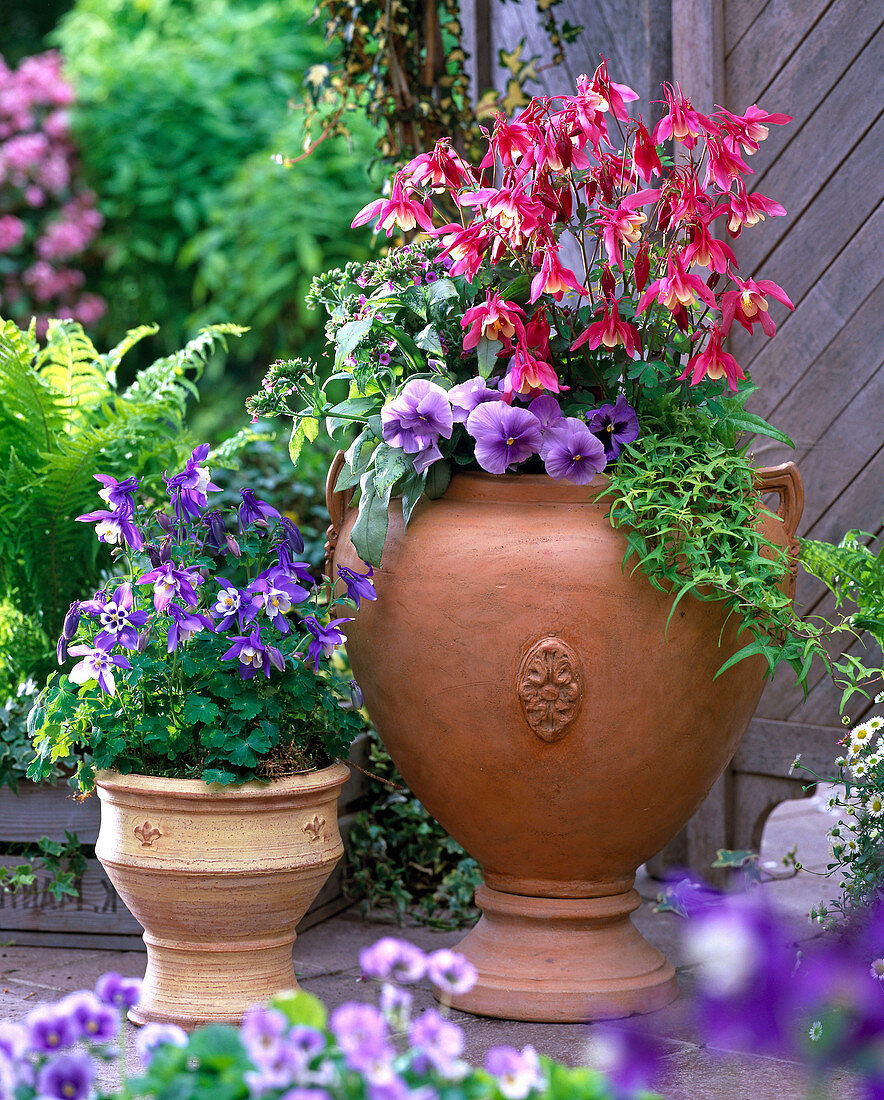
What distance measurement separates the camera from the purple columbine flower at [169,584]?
6.11 feet

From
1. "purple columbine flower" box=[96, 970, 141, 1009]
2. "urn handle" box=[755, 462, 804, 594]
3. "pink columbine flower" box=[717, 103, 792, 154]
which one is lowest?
"purple columbine flower" box=[96, 970, 141, 1009]

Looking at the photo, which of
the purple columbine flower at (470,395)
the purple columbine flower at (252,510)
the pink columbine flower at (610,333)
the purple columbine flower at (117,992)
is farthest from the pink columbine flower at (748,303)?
the purple columbine flower at (117,992)

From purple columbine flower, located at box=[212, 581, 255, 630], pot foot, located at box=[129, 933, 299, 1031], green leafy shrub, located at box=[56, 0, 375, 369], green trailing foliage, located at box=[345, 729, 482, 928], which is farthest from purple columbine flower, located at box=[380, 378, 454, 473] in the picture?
green leafy shrub, located at box=[56, 0, 375, 369]

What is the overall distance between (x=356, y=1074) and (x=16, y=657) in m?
1.81

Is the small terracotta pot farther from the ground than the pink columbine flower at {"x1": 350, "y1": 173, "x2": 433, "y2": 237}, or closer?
closer

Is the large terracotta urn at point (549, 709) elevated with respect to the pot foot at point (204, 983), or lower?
elevated

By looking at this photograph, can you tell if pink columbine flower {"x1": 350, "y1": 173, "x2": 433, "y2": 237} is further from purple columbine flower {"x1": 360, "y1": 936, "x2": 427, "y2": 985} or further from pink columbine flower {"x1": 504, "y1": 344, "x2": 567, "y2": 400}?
purple columbine flower {"x1": 360, "y1": 936, "x2": 427, "y2": 985}

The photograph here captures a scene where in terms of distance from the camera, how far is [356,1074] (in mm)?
970

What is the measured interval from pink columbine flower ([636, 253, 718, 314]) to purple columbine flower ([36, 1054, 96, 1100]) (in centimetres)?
130

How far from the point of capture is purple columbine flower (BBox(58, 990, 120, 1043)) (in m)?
1.04

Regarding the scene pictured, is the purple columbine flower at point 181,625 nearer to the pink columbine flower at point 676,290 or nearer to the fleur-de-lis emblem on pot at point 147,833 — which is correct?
the fleur-de-lis emblem on pot at point 147,833

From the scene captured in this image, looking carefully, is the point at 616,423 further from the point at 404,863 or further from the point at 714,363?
the point at 404,863

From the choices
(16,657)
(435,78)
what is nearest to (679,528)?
(16,657)

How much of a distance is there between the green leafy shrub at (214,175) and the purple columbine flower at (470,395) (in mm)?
4599
